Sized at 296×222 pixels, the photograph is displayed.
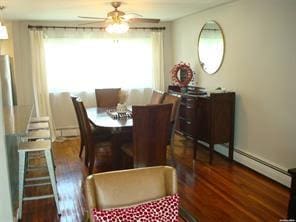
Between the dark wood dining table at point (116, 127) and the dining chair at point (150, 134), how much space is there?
23cm

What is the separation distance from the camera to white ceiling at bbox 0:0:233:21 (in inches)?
156

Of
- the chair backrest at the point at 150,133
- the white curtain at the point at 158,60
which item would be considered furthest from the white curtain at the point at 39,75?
the chair backrest at the point at 150,133

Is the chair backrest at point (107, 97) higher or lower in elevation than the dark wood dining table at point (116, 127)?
higher

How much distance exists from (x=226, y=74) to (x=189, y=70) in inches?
34.4

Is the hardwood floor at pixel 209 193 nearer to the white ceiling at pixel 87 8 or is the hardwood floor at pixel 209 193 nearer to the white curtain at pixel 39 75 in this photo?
the white curtain at pixel 39 75

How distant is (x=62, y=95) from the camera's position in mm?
5906

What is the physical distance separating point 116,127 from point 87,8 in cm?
193

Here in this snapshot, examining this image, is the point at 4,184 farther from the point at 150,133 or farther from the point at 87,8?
the point at 87,8

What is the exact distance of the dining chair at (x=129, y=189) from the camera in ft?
5.58

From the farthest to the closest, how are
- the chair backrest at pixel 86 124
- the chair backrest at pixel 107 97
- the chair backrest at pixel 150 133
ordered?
the chair backrest at pixel 107 97 → the chair backrest at pixel 86 124 → the chair backrest at pixel 150 133

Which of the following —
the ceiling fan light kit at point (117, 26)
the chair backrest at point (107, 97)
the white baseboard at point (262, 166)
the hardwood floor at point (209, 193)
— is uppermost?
the ceiling fan light kit at point (117, 26)

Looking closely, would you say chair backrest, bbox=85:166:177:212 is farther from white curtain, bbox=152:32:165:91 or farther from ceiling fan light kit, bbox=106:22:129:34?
white curtain, bbox=152:32:165:91


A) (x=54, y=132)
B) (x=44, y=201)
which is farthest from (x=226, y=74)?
(x=54, y=132)

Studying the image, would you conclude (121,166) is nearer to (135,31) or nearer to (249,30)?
(249,30)
